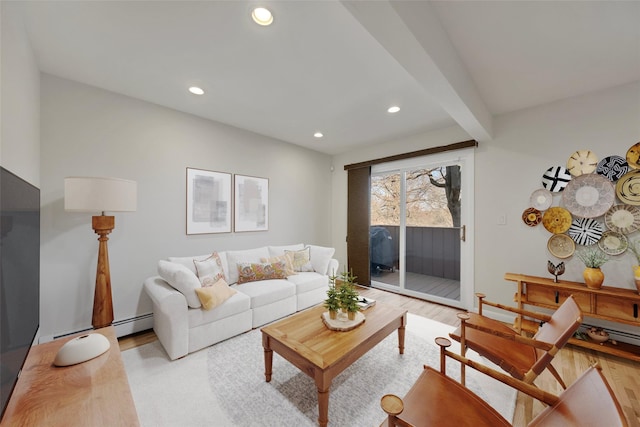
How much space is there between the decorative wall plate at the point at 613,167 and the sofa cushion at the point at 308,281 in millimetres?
3225

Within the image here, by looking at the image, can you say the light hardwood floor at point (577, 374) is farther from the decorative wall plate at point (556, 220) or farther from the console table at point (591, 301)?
the decorative wall plate at point (556, 220)

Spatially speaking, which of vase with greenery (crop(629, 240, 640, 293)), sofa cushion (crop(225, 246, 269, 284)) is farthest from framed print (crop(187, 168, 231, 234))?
vase with greenery (crop(629, 240, 640, 293))

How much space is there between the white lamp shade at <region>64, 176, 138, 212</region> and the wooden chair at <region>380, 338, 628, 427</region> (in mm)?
2443

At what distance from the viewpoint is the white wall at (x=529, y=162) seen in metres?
2.28

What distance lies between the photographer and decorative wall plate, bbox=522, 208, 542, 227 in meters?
2.68

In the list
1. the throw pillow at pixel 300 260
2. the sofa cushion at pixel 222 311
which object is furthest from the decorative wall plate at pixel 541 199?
the sofa cushion at pixel 222 311

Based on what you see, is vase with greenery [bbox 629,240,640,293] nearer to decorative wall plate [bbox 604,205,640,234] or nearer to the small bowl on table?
decorative wall plate [bbox 604,205,640,234]

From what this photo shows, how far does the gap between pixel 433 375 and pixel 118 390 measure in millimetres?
1565

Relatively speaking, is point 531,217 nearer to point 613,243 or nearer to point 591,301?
point 613,243

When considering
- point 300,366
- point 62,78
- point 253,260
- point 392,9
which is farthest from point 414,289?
point 62,78

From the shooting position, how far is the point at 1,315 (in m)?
0.73

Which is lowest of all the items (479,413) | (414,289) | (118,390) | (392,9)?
(414,289)

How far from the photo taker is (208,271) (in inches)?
104

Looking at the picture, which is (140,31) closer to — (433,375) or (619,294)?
(433,375)
